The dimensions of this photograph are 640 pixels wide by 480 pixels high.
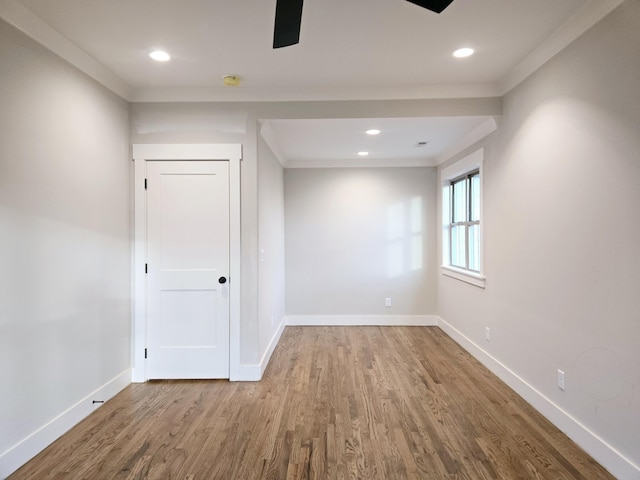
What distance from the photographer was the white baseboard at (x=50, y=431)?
1919 millimetres

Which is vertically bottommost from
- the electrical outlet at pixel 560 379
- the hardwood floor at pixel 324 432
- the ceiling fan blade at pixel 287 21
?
the hardwood floor at pixel 324 432

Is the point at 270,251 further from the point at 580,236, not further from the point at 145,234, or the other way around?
the point at 580,236

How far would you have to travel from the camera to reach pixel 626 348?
1.83m

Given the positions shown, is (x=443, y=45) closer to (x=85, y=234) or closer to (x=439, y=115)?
(x=439, y=115)

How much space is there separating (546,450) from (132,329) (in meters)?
3.21

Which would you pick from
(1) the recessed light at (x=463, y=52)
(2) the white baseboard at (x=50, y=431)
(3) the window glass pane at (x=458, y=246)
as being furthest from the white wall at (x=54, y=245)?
(3) the window glass pane at (x=458, y=246)

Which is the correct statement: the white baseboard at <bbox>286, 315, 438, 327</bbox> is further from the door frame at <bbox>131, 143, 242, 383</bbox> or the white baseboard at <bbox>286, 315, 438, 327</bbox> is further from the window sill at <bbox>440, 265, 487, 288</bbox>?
the door frame at <bbox>131, 143, 242, 383</bbox>

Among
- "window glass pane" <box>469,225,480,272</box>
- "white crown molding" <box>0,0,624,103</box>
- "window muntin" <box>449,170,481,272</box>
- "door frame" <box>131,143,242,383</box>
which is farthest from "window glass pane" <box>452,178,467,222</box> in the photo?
"door frame" <box>131,143,242,383</box>

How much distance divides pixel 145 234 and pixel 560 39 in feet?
11.3

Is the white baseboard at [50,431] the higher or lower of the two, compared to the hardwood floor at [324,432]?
A: higher

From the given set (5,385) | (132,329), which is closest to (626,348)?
(5,385)

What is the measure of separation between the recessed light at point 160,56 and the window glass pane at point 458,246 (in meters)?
3.56

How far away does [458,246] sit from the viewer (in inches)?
182

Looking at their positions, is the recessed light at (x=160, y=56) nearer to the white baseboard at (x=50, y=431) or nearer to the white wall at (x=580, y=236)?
the white baseboard at (x=50, y=431)
